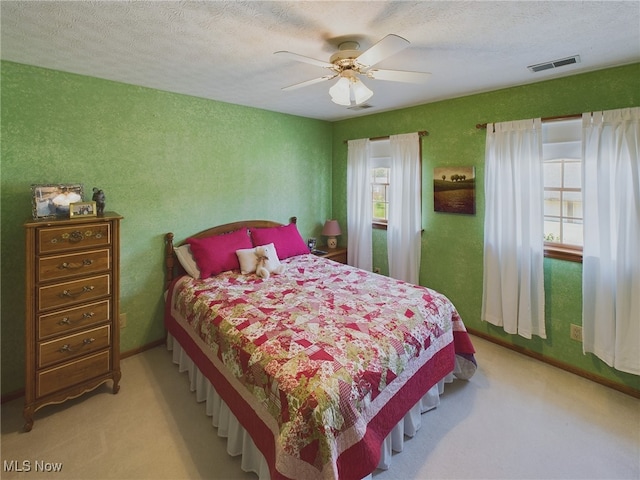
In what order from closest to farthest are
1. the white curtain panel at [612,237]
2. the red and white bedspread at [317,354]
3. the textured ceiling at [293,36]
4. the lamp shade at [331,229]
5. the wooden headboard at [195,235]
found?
1. the red and white bedspread at [317,354]
2. the textured ceiling at [293,36]
3. the white curtain panel at [612,237]
4. the wooden headboard at [195,235]
5. the lamp shade at [331,229]

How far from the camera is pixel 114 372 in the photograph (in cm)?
242

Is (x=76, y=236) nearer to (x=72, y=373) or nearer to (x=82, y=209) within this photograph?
(x=82, y=209)

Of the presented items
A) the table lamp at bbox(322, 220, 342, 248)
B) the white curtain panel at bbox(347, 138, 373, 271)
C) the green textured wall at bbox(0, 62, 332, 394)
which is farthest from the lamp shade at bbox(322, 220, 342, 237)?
the green textured wall at bbox(0, 62, 332, 394)

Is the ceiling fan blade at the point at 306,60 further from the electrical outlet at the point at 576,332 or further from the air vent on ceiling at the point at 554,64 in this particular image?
the electrical outlet at the point at 576,332

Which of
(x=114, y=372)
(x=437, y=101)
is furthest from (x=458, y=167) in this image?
(x=114, y=372)

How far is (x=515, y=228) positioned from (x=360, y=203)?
6.09ft

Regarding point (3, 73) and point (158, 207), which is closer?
point (3, 73)

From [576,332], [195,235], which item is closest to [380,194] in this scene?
[195,235]

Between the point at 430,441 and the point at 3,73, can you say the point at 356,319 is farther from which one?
the point at 3,73

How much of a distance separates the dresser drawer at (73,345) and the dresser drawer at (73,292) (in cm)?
24

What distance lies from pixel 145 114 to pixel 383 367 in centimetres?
288

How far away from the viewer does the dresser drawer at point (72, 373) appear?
2.12m

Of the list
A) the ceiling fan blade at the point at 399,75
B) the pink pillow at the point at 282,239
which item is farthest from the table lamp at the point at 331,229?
the ceiling fan blade at the point at 399,75

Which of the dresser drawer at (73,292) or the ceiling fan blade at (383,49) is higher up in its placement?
the ceiling fan blade at (383,49)
